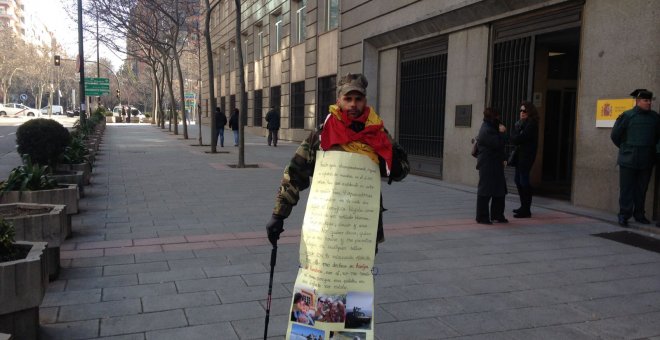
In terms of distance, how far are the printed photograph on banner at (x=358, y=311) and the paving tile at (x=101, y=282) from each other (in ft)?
9.38

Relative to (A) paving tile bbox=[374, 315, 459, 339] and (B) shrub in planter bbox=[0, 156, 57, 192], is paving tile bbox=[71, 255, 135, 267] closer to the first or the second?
(B) shrub in planter bbox=[0, 156, 57, 192]

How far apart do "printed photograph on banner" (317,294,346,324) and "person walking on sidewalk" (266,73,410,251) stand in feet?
1.54

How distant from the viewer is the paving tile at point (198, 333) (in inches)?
148

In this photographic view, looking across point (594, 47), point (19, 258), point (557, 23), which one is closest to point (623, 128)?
point (594, 47)

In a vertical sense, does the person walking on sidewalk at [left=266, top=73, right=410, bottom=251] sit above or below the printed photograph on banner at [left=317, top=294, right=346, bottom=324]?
above

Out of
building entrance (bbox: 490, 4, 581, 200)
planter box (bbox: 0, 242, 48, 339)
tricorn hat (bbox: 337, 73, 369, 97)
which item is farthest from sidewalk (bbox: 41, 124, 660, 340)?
building entrance (bbox: 490, 4, 581, 200)

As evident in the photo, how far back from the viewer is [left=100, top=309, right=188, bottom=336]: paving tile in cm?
386

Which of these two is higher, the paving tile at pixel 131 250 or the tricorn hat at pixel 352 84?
the tricorn hat at pixel 352 84

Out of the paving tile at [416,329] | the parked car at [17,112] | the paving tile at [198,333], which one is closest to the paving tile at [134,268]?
Result: the paving tile at [198,333]

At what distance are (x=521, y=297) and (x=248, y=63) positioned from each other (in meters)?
31.0

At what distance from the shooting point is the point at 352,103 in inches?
115

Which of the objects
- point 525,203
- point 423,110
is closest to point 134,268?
point 525,203

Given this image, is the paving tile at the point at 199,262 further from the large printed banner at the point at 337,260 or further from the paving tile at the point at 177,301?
the large printed banner at the point at 337,260

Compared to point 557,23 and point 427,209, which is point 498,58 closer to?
point 557,23
